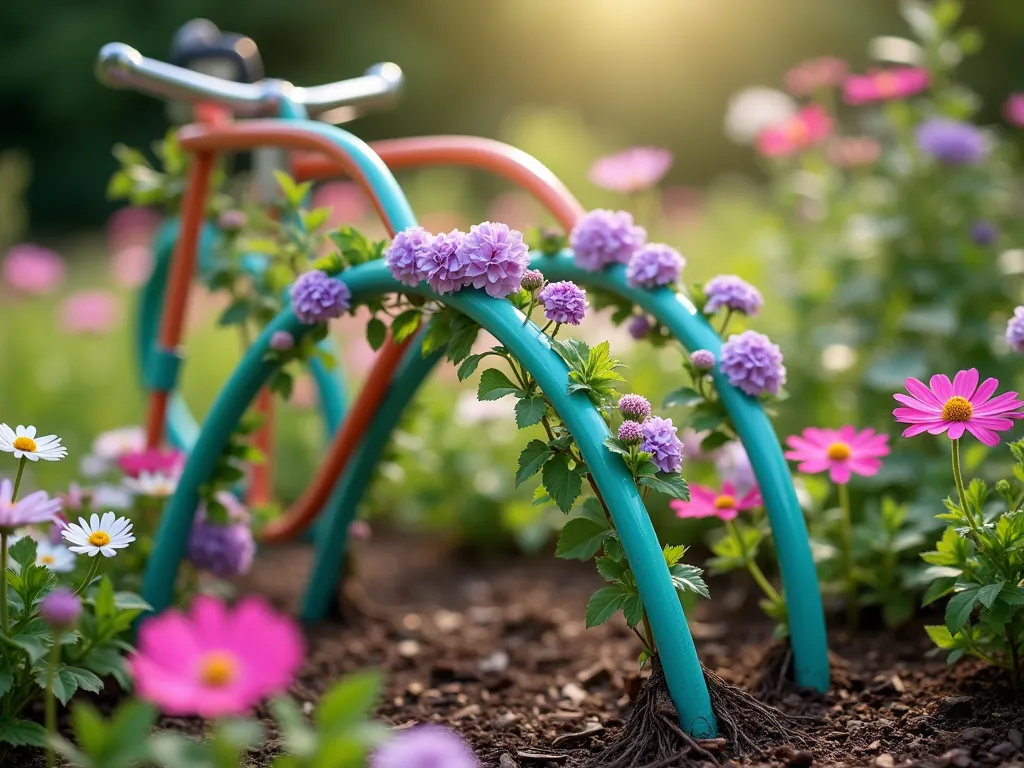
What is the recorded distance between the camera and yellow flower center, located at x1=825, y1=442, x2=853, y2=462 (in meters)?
1.89

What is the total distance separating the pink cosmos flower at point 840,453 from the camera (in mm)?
1871

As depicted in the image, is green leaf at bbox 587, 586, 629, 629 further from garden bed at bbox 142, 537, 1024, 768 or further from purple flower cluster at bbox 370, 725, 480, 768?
purple flower cluster at bbox 370, 725, 480, 768

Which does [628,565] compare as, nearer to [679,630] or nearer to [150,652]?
[679,630]

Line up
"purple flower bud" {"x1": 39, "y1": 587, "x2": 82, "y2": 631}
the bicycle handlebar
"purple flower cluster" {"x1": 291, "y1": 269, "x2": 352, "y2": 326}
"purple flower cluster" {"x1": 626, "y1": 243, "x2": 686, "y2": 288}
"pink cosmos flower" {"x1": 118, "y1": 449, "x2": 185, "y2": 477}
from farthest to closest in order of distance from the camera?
"pink cosmos flower" {"x1": 118, "y1": 449, "x2": 185, "y2": 477} < the bicycle handlebar < "purple flower cluster" {"x1": 626, "y1": 243, "x2": 686, "y2": 288} < "purple flower cluster" {"x1": 291, "y1": 269, "x2": 352, "y2": 326} < "purple flower bud" {"x1": 39, "y1": 587, "x2": 82, "y2": 631}

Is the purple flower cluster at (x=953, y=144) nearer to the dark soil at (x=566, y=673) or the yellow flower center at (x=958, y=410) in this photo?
the dark soil at (x=566, y=673)

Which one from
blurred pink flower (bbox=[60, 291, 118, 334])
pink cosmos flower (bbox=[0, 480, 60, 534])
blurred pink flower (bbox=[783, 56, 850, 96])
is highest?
blurred pink flower (bbox=[783, 56, 850, 96])

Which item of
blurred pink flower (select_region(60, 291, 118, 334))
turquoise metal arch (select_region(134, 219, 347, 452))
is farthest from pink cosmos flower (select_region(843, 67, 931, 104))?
blurred pink flower (select_region(60, 291, 118, 334))

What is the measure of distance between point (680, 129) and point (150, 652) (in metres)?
9.90

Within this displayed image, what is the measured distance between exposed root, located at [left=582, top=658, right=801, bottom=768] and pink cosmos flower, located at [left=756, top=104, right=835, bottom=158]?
1896 millimetres

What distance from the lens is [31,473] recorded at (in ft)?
11.4

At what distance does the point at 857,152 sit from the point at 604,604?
2143 millimetres

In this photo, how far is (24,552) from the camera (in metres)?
1.63

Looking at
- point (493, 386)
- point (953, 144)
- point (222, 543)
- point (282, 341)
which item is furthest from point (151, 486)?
point (953, 144)

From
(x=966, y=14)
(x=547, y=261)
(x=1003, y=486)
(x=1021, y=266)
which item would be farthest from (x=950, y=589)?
(x=966, y=14)
